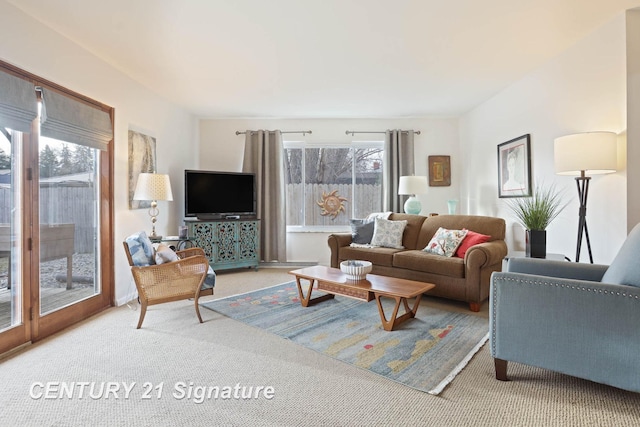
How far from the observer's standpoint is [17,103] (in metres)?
2.31

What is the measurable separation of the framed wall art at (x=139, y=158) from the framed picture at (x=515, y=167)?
4.27 m

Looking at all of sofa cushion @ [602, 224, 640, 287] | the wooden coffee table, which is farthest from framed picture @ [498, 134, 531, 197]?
sofa cushion @ [602, 224, 640, 287]

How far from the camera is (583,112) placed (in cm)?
293

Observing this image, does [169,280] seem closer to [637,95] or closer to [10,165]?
[10,165]

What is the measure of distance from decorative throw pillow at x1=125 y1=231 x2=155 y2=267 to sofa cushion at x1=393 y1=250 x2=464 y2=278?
8.20ft

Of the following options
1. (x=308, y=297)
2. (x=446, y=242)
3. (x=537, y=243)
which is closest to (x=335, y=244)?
(x=308, y=297)

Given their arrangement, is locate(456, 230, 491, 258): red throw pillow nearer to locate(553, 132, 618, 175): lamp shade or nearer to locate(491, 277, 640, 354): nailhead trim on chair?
locate(553, 132, 618, 175): lamp shade

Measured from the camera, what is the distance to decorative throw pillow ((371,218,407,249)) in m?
4.22

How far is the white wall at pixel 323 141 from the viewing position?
17.6ft

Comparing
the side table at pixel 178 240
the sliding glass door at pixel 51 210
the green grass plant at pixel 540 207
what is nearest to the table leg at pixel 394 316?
the green grass plant at pixel 540 207

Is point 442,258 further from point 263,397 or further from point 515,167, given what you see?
point 263,397

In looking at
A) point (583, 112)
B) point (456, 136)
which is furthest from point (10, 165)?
point (456, 136)

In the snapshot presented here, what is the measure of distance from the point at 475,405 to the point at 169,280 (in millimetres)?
2342

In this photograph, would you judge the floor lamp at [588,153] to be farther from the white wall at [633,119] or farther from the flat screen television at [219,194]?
the flat screen television at [219,194]
